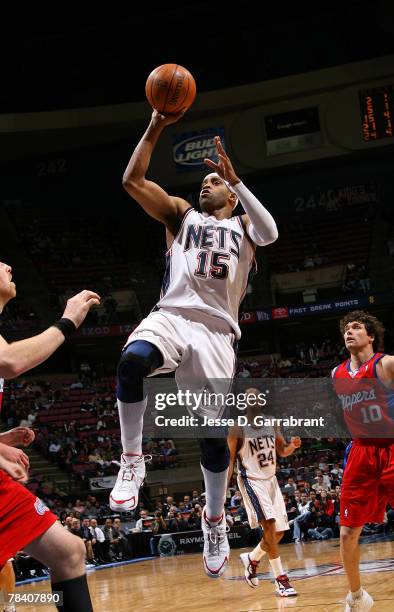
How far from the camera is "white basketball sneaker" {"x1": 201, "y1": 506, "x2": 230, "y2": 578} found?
519cm

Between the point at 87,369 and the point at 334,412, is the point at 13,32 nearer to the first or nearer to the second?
the point at 87,369

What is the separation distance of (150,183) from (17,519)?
235 cm

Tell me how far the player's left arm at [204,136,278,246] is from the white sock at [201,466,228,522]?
1.62 m

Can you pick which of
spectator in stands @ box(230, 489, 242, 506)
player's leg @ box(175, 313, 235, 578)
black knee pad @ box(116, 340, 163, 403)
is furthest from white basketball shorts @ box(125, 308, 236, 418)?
spectator in stands @ box(230, 489, 242, 506)

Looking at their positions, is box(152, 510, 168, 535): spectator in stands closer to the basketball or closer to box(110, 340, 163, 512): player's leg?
box(110, 340, 163, 512): player's leg

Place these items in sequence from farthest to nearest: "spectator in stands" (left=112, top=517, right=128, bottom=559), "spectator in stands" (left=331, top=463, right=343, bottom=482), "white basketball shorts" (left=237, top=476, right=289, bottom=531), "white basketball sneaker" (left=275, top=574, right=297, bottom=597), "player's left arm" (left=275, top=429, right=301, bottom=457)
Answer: "spectator in stands" (left=331, top=463, right=343, bottom=482) → "spectator in stands" (left=112, top=517, right=128, bottom=559) → "player's left arm" (left=275, top=429, right=301, bottom=457) → "white basketball shorts" (left=237, top=476, right=289, bottom=531) → "white basketball sneaker" (left=275, top=574, right=297, bottom=597)

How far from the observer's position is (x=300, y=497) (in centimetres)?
1584

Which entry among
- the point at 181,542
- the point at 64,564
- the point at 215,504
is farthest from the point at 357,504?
the point at 181,542

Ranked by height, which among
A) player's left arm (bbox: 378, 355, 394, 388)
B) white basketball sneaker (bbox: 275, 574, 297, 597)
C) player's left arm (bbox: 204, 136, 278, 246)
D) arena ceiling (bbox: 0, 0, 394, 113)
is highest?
arena ceiling (bbox: 0, 0, 394, 113)

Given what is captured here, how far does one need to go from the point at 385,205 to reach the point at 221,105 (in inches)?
267

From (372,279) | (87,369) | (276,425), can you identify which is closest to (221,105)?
(372,279)

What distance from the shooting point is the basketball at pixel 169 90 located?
16.4 feet

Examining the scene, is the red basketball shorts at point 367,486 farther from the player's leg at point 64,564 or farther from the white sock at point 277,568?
the player's leg at point 64,564

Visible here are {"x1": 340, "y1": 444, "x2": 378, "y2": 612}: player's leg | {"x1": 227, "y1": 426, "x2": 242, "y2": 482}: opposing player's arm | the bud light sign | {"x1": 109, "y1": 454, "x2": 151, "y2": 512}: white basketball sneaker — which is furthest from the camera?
the bud light sign
